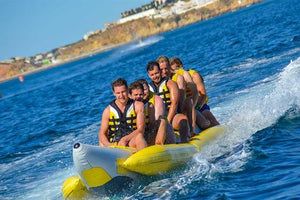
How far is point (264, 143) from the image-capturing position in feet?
23.9

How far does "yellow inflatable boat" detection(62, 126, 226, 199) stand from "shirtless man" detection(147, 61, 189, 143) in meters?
0.57

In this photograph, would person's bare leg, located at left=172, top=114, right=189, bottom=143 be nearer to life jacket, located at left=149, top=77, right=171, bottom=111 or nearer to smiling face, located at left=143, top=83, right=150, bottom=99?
life jacket, located at left=149, top=77, right=171, bottom=111

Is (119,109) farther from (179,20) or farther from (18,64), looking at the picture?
(18,64)

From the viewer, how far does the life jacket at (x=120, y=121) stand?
6.67 m

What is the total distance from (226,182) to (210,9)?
12263 cm

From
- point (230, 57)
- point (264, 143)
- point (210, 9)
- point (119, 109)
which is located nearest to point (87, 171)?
point (119, 109)

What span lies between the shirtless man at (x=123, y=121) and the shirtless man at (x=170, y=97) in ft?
2.45

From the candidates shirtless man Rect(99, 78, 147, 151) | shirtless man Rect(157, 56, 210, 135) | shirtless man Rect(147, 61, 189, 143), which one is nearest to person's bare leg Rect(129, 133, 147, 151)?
shirtless man Rect(99, 78, 147, 151)

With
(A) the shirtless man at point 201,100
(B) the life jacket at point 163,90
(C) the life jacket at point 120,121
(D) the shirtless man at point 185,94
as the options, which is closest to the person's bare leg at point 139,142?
(C) the life jacket at point 120,121

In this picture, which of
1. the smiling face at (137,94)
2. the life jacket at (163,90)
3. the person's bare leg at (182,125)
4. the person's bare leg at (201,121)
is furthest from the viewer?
the person's bare leg at (201,121)

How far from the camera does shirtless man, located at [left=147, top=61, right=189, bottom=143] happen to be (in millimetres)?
7320

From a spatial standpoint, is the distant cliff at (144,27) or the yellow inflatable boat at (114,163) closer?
the yellow inflatable boat at (114,163)

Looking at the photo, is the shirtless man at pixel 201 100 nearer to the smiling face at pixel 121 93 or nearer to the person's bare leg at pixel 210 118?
the person's bare leg at pixel 210 118

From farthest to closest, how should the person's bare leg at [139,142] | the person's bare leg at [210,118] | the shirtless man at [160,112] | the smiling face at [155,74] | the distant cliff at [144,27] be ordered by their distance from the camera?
1. the distant cliff at [144,27]
2. the person's bare leg at [210,118]
3. the smiling face at [155,74]
4. the shirtless man at [160,112]
5. the person's bare leg at [139,142]
